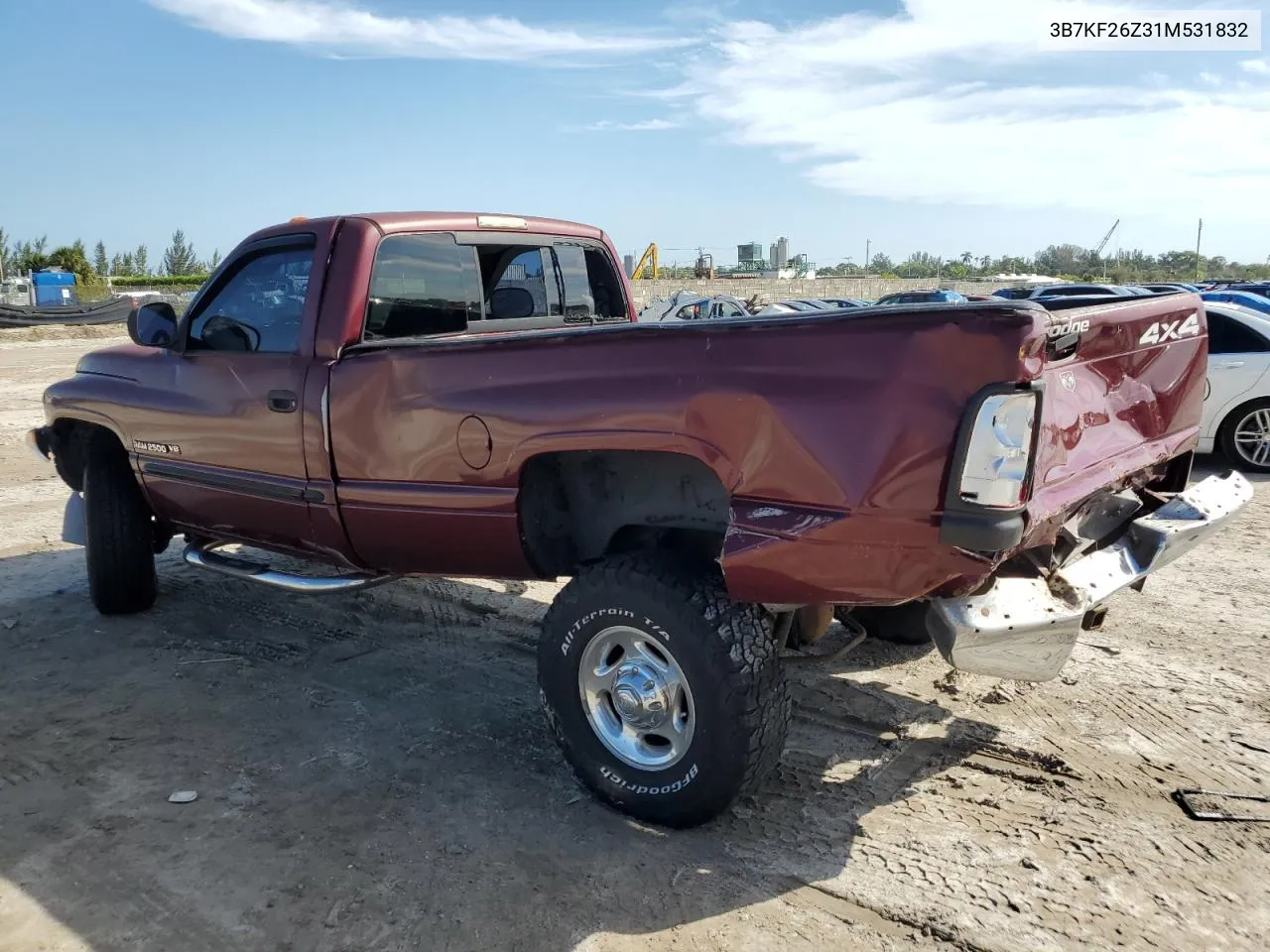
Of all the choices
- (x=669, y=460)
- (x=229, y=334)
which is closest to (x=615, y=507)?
(x=669, y=460)

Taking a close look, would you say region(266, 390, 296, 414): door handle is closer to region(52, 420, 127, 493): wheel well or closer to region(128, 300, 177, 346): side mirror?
region(128, 300, 177, 346): side mirror

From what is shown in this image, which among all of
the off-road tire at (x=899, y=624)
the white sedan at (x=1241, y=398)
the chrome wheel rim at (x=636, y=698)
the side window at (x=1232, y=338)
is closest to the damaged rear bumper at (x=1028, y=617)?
the chrome wheel rim at (x=636, y=698)

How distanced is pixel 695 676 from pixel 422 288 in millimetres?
2254

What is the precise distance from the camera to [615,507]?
3.55 m

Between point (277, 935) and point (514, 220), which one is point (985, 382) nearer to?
point (277, 935)

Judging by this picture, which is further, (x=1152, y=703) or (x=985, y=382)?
(x=1152, y=703)

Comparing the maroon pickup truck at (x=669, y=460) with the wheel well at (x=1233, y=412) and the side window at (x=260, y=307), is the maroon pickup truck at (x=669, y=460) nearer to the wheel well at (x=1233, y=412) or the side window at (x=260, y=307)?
the side window at (x=260, y=307)

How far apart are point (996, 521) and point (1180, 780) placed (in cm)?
160

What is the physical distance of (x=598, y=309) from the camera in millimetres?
5387

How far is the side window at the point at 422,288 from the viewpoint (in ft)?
13.7

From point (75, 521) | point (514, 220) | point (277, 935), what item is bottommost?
point (277, 935)

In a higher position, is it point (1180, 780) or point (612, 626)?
point (612, 626)

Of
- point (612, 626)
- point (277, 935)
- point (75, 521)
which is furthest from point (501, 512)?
point (75, 521)

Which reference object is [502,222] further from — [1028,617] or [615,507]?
[1028,617]
